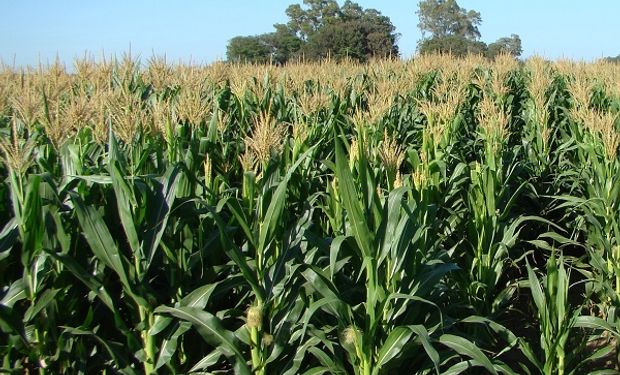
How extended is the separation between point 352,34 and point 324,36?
2.18m

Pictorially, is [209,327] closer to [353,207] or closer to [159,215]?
[159,215]

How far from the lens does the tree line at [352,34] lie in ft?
146

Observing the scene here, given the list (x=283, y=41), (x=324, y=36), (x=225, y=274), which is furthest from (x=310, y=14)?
(x=225, y=274)

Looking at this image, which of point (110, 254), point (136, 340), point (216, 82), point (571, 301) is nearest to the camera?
point (110, 254)

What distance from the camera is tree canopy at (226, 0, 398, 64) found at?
44031mm

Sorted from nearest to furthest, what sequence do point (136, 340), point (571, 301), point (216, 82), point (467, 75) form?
point (136, 340)
point (571, 301)
point (216, 82)
point (467, 75)

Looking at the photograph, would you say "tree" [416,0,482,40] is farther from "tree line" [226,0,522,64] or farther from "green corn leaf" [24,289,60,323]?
"green corn leaf" [24,289,60,323]

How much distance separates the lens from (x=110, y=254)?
2.73m

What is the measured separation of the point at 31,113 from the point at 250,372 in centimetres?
203

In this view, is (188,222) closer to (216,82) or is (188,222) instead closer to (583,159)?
(583,159)

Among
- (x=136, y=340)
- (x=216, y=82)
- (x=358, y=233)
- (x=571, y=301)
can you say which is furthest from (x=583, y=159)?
(x=216, y=82)

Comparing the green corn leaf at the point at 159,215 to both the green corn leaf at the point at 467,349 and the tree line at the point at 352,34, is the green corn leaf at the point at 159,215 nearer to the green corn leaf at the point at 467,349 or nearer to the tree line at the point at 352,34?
the green corn leaf at the point at 467,349

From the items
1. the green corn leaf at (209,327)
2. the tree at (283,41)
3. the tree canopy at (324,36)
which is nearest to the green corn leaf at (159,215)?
the green corn leaf at (209,327)

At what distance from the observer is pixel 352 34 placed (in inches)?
1785
